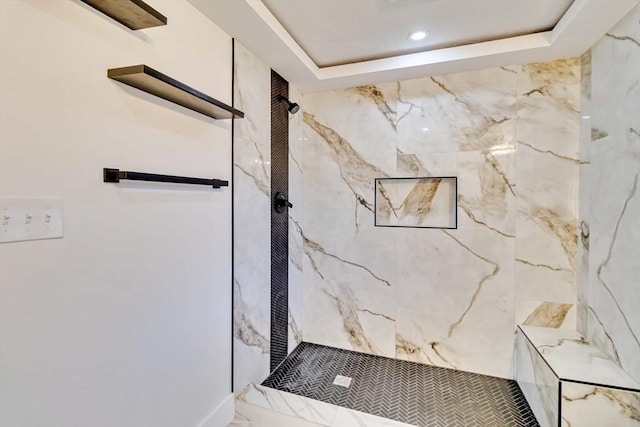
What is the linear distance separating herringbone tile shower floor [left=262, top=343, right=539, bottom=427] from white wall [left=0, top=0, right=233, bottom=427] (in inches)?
27.7

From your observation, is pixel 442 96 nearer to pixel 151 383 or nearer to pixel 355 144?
pixel 355 144

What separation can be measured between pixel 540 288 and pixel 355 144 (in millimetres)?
1715

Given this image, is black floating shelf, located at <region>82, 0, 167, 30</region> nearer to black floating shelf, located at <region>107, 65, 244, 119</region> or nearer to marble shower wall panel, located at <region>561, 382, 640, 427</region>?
black floating shelf, located at <region>107, 65, 244, 119</region>

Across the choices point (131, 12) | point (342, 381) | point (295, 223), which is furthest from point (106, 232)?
point (342, 381)

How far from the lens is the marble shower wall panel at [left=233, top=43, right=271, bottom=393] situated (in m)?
1.92

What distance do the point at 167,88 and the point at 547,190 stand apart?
2384 millimetres

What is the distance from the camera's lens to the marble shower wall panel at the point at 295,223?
2615 mm

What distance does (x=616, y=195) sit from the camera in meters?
1.72

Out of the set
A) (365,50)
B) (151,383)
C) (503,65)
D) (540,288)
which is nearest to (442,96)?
(503,65)

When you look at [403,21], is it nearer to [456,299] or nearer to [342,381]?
[456,299]

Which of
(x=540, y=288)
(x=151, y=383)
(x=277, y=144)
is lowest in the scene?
(x=151, y=383)

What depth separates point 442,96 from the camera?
236cm

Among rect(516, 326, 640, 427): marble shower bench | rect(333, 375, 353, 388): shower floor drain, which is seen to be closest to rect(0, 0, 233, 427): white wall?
rect(333, 375, 353, 388): shower floor drain

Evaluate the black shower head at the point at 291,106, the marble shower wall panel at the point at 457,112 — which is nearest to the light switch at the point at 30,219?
the black shower head at the point at 291,106
